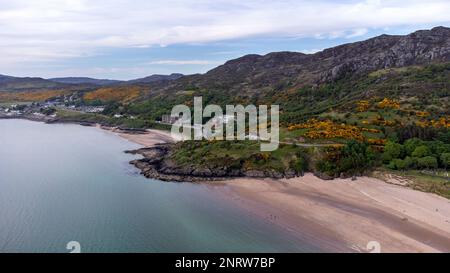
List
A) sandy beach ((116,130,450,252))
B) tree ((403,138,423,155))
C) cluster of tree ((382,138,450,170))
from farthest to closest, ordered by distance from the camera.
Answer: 1. tree ((403,138,423,155))
2. cluster of tree ((382,138,450,170))
3. sandy beach ((116,130,450,252))

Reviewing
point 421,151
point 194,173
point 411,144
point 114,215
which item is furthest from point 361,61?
point 114,215

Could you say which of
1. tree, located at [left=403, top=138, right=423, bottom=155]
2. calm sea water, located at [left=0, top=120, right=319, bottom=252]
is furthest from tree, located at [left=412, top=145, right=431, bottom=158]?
calm sea water, located at [left=0, top=120, right=319, bottom=252]

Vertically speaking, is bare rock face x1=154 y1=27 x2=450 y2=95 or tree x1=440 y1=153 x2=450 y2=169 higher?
bare rock face x1=154 y1=27 x2=450 y2=95

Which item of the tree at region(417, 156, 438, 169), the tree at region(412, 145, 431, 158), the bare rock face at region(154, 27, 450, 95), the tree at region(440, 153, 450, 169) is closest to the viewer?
the tree at region(440, 153, 450, 169)

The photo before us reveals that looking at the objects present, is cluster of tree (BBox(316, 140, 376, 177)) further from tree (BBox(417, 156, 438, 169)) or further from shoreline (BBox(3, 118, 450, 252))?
tree (BBox(417, 156, 438, 169))

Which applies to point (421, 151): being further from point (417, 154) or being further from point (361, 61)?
point (361, 61)

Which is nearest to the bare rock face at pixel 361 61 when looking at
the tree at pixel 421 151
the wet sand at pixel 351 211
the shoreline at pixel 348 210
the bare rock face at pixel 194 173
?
the tree at pixel 421 151
